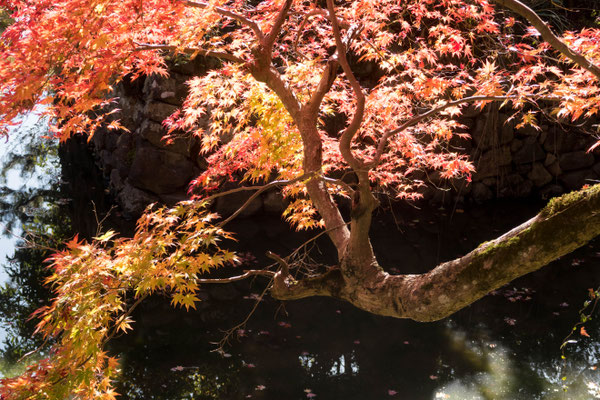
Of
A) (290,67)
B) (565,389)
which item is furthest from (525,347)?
(290,67)

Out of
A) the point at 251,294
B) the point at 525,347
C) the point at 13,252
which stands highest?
the point at 13,252

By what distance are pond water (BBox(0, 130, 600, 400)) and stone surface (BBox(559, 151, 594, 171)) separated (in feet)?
8.62

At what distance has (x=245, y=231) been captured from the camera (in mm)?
7691

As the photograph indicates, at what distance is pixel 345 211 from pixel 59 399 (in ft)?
21.3

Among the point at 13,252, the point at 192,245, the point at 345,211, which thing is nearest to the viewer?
the point at 192,245

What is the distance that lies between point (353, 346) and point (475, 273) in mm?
2735

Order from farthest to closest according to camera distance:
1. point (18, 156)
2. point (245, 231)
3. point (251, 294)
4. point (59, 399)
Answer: point (18, 156)
point (245, 231)
point (251, 294)
point (59, 399)

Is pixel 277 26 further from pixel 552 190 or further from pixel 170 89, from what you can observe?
pixel 552 190

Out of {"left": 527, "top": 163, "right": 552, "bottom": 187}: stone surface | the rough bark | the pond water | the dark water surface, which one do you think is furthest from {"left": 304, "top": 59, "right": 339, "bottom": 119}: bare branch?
{"left": 527, "top": 163, "right": 552, "bottom": 187}: stone surface

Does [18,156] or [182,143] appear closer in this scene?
[182,143]

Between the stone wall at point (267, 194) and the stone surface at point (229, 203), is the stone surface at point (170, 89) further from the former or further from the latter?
the stone surface at point (229, 203)

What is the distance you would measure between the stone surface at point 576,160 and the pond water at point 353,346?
2.63 metres

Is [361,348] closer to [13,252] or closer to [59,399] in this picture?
[59,399]

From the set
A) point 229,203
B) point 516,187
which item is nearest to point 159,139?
point 229,203
